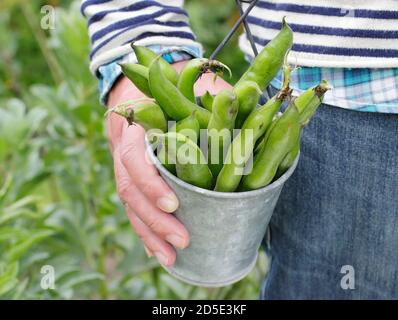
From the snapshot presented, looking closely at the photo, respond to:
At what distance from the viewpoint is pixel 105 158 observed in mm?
1619

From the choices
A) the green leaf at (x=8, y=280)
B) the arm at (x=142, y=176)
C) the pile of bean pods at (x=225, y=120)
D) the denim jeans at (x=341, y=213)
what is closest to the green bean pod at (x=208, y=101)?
the pile of bean pods at (x=225, y=120)

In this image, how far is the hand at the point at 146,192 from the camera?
77cm

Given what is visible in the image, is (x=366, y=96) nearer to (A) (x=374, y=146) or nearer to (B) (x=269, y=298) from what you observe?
(A) (x=374, y=146)

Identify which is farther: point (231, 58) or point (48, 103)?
point (231, 58)

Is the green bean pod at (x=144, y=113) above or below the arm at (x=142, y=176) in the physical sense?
above

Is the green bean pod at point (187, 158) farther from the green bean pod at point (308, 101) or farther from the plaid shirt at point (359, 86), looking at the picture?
the plaid shirt at point (359, 86)

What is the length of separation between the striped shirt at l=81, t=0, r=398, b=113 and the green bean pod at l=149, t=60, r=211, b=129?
158 millimetres

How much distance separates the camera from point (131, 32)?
3.05 feet

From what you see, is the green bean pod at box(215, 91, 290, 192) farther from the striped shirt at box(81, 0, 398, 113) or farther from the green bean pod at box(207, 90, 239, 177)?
the striped shirt at box(81, 0, 398, 113)

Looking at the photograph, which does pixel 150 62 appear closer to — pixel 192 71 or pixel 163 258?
pixel 192 71

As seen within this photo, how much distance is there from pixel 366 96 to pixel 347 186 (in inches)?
5.7

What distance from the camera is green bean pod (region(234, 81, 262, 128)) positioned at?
695 millimetres

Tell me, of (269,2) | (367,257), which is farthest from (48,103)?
(367,257)
